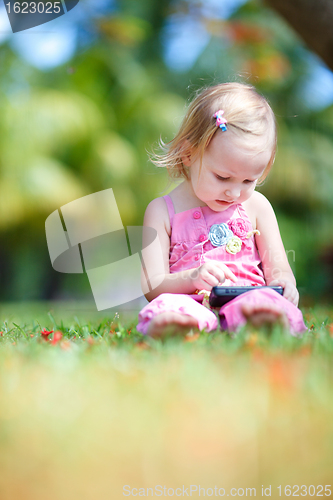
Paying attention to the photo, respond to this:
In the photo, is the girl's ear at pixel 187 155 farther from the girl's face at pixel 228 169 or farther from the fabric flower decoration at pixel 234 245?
the fabric flower decoration at pixel 234 245

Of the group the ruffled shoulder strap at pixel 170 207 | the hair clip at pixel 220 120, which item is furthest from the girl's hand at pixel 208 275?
the hair clip at pixel 220 120

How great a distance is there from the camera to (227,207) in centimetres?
133

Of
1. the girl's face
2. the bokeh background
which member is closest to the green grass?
the girl's face

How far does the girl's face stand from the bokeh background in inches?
9.8

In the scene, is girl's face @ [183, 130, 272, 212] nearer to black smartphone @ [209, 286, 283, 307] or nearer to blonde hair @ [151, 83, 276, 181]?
blonde hair @ [151, 83, 276, 181]

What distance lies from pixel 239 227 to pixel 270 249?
0.11 meters

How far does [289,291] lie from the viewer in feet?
3.96

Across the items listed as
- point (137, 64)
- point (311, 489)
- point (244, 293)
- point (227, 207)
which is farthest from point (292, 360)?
point (137, 64)

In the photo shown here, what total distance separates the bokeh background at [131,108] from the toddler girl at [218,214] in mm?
178

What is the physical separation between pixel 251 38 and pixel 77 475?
201 centimetres

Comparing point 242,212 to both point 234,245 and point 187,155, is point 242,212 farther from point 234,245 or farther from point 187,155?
point 187,155

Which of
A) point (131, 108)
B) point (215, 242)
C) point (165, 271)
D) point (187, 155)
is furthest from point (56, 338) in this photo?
point (131, 108)

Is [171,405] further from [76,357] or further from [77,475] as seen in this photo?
[76,357]

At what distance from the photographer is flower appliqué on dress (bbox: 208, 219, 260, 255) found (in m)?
1.31
